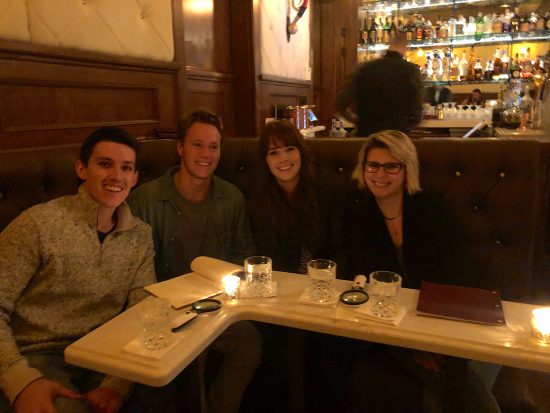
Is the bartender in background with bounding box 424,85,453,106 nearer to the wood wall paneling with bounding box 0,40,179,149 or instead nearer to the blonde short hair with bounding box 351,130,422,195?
the wood wall paneling with bounding box 0,40,179,149

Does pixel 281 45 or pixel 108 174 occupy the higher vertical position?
pixel 281 45

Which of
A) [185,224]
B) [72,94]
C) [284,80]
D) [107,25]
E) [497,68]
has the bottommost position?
[185,224]

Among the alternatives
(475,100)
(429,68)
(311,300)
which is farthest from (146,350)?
(429,68)

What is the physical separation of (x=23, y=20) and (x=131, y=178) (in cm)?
91

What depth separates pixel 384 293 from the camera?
121cm

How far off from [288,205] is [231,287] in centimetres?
69

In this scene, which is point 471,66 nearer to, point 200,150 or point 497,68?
point 497,68

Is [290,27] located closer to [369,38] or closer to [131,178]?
[369,38]

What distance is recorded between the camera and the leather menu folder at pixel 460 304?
1153 millimetres

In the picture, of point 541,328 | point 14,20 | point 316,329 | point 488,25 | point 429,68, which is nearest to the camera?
point 541,328

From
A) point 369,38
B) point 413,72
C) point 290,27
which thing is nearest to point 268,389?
point 413,72

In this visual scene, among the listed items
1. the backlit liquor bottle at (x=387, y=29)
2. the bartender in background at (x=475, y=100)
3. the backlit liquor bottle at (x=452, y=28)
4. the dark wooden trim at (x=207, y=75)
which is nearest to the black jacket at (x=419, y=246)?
the dark wooden trim at (x=207, y=75)

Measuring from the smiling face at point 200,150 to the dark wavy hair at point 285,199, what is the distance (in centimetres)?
20

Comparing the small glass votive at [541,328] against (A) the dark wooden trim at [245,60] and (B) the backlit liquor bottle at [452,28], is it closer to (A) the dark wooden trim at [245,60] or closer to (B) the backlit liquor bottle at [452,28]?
(A) the dark wooden trim at [245,60]
